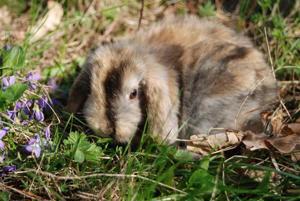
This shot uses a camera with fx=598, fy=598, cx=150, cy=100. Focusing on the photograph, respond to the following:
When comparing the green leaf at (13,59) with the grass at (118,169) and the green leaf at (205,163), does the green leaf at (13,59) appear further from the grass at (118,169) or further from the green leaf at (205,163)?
the green leaf at (205,163)

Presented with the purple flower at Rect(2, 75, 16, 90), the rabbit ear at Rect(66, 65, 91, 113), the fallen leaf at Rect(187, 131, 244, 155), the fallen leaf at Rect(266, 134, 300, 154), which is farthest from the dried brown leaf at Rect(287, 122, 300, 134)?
the purple flower at Rect(2, 75, 16, 90)

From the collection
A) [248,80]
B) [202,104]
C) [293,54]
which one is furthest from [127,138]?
[293,54]

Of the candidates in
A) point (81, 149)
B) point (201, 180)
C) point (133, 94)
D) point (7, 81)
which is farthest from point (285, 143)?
point (7, 81)

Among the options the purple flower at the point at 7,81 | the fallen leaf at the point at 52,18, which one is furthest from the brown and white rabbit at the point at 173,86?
the fallen leaf at the point at 52,18

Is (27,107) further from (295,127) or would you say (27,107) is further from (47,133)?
(295,127)

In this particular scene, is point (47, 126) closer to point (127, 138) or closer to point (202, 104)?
point (127, 138)

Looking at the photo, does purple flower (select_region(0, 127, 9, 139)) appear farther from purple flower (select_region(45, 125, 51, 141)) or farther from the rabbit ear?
the rabbit ear
